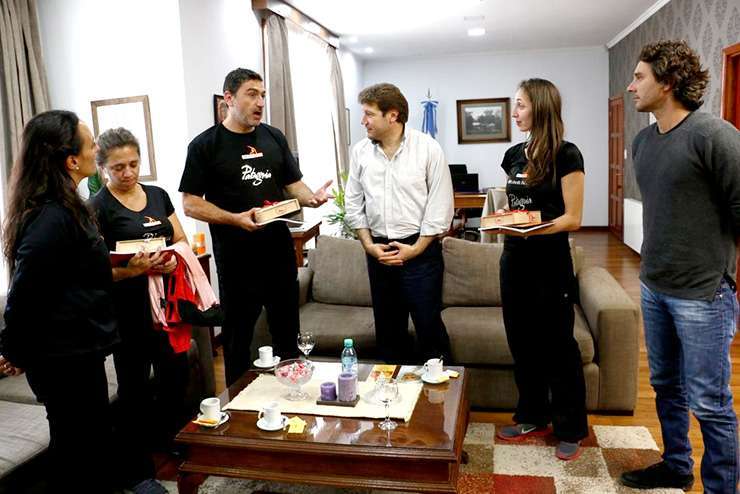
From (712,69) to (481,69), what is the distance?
4834 millimetres

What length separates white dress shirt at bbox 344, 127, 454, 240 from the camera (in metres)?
2.53

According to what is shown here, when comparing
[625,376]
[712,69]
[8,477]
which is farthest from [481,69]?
[8,477]

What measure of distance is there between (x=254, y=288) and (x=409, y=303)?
0.67 m

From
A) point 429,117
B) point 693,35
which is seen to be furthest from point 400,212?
point 429,117

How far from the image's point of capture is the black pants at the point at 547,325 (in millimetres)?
2322

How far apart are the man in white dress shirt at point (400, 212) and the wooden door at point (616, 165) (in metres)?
6.26

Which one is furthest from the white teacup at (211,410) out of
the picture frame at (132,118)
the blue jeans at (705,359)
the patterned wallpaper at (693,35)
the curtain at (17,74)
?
the patterned wallpaper at (693,35)

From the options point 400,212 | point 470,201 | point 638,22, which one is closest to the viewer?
point 400,212

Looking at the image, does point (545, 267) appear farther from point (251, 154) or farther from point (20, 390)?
point (20, 390)

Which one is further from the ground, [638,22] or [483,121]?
[638,22]

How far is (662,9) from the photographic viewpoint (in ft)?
20.1

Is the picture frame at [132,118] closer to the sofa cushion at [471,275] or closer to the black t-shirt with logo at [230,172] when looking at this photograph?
the black t-shirt with logo at [230,172]

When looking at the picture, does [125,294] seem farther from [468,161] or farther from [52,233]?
[468,161]

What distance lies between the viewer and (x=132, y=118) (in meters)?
3.96
